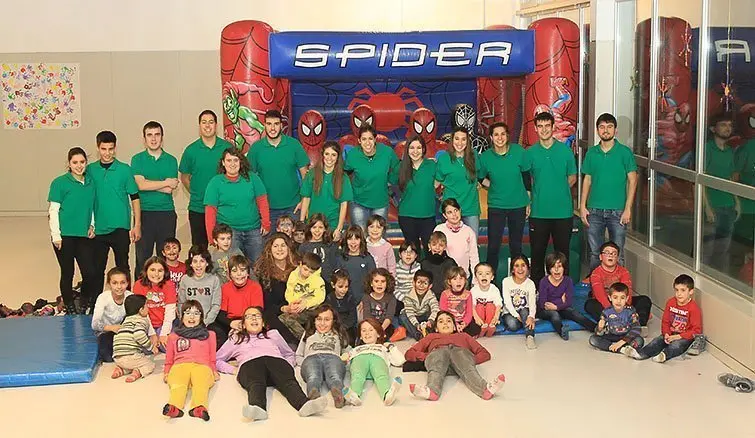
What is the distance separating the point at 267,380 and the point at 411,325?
4.32 feet

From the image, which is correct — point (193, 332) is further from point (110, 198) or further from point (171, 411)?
point (110, 198)

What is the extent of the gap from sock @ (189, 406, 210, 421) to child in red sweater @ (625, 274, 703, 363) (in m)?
2.67

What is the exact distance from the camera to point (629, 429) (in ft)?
17.1

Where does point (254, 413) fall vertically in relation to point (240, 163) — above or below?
below

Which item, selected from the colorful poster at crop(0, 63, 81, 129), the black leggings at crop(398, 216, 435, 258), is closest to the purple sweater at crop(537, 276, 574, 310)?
the black leggings at crop(398, 216, 435, 258)

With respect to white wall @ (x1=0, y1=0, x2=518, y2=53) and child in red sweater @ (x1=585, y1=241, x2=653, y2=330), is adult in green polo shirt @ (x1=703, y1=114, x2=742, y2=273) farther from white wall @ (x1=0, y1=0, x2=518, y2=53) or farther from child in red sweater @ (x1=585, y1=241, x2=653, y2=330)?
white wall @ (x1=0, y1=0, x2=518, y2=53)

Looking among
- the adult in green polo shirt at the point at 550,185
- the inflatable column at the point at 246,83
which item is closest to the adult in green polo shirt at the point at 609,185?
the adult in green polo shirt at the point at 550,185

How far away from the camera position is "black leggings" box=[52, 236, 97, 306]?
7152 millimetres

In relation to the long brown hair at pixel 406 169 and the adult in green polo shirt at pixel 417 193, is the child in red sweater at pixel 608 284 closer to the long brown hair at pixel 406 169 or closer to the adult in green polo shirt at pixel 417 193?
the adult in green polo shirt at pixel 417 193

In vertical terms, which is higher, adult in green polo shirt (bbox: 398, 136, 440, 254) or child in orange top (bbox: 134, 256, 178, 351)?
adult in green polo shirt (bbox: 398, 136, 440, 254)

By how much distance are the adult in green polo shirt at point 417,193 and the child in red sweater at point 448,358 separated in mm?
1251

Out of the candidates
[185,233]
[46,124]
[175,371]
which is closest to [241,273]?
[175,371]

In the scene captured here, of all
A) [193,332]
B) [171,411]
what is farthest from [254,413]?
[193,332]

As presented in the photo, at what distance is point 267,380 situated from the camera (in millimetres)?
5898
